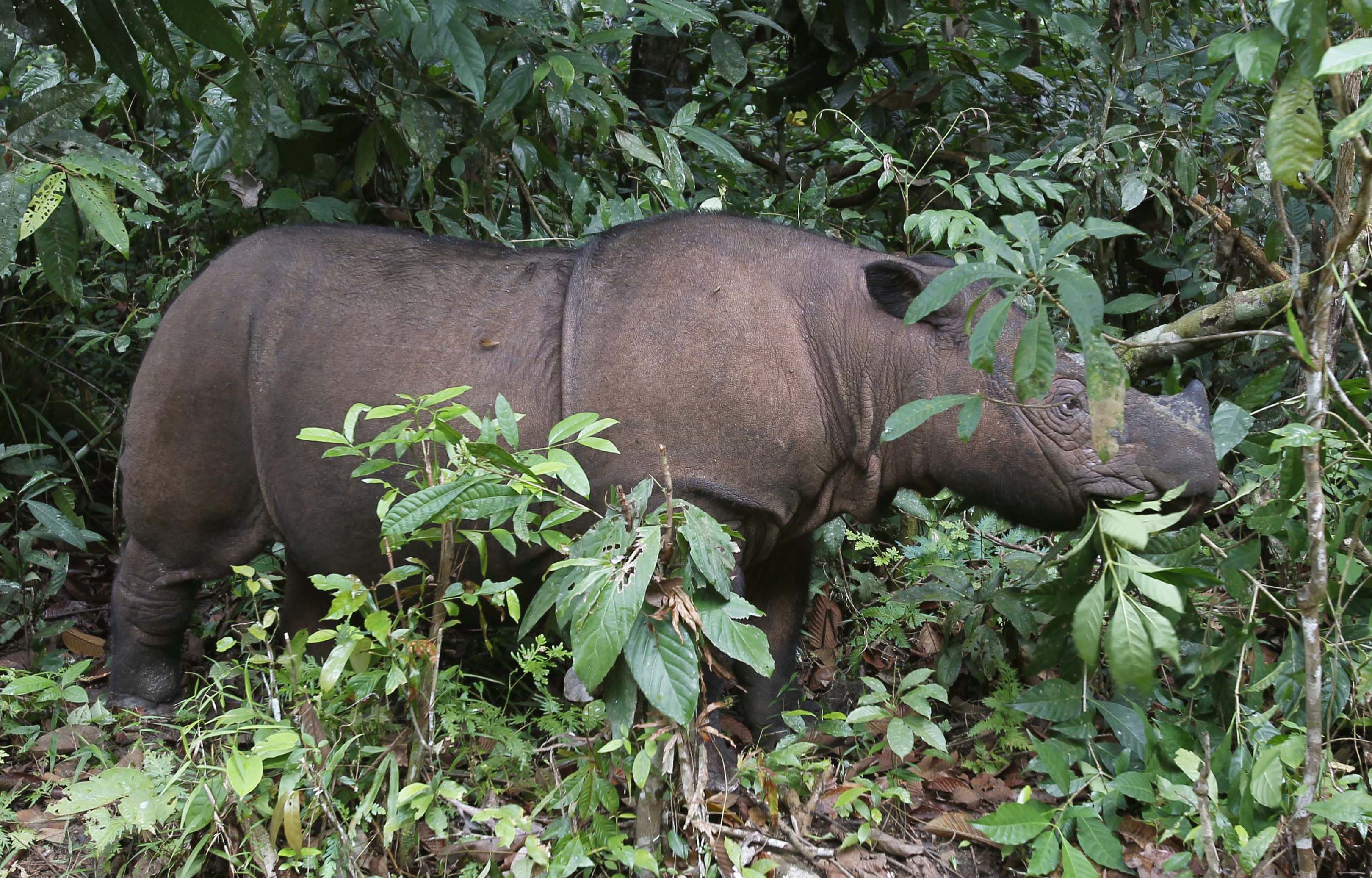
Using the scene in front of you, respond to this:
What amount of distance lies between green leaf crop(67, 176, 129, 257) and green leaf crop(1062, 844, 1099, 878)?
117 inches

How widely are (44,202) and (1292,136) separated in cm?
308

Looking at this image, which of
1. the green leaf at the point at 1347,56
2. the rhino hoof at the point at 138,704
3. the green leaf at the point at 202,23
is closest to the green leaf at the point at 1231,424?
the green leaf at the point at 1347,56

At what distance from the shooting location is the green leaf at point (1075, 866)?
315 centimetres

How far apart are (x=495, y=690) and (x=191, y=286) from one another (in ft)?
6.38

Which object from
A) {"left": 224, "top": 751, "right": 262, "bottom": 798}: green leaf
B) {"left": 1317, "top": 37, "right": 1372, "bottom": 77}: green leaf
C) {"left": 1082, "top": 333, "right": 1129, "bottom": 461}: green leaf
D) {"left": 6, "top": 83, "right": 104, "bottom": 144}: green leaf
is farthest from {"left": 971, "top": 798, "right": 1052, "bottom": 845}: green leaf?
{"left": 6, "top": 83, "right": 104, "bottom": 144}: green leaf

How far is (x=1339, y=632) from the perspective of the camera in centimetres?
335

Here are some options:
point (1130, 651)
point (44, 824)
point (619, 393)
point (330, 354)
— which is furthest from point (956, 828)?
point (44, 824)

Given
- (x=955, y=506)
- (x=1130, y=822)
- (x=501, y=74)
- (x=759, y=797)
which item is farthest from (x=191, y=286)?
(x=1130, y=822)

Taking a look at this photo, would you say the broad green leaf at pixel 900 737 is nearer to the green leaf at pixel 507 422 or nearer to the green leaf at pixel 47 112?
the green leaf at pixel 507 422

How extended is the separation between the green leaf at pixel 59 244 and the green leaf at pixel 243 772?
140 centimetres

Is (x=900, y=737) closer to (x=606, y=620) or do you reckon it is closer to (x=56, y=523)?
(x=606, y=620)

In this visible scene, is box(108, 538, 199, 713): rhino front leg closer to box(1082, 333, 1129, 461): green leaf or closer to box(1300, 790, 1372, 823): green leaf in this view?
box(1082, 333, 1129, 461): green leaf

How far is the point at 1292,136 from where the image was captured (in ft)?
8.71

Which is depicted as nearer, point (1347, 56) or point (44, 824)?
point (1347, 56)
